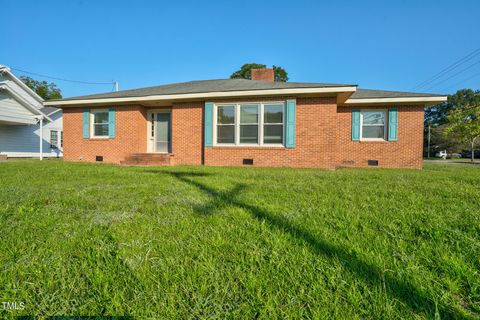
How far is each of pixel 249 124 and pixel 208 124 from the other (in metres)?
1.62

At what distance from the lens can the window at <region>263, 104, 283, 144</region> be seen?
8898 mm

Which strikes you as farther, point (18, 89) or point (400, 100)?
point (18, 89)

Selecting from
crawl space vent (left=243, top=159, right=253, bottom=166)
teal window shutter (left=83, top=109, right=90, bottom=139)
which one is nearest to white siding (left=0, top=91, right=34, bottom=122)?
teal window shutter (left=83, top=109, right=90, bottom=139)

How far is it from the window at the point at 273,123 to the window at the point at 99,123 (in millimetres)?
7231

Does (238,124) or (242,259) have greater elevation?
(238,124)

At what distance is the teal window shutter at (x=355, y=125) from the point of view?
392 inches

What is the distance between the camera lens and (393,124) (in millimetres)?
9617

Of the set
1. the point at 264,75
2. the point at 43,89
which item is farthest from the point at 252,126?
the point at 43,89

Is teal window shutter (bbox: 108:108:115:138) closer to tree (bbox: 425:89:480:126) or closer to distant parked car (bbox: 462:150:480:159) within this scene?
distant parked car (bbox: 462:150:480:159)

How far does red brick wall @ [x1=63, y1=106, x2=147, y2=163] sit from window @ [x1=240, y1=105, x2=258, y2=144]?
15.2ft

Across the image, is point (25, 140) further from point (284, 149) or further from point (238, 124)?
point (284, 149)

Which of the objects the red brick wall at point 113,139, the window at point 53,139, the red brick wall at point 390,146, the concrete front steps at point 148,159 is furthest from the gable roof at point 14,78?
the red brick wall at point 390,146

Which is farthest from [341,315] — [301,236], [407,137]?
[407,137]

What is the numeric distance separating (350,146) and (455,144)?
117ft
